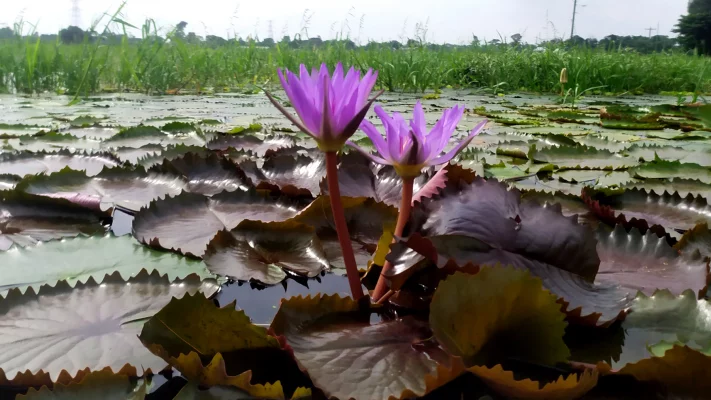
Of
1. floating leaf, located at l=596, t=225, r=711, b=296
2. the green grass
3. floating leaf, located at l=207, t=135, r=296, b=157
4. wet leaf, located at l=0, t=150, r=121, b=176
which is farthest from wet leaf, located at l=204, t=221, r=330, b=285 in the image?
the green grass

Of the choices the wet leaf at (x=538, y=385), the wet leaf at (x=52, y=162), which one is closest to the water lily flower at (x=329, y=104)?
the wet leaf at (x=538, y=385)

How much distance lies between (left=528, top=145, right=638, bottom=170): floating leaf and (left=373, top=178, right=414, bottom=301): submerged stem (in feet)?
3.38

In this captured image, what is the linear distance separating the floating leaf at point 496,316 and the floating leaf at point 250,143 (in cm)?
115

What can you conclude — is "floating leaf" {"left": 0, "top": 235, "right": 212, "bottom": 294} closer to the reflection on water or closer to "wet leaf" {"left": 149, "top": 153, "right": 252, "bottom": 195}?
the reflection on water

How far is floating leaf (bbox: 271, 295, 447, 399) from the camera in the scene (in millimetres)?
411

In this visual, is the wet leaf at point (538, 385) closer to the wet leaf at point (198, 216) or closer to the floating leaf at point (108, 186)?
the wet leaf at point (198, 216)

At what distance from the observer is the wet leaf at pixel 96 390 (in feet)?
1.29

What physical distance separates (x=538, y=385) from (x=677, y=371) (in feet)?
0.40

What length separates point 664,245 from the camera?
0.65 metres

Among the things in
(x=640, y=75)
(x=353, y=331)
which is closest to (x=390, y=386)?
(x=353, y=331)

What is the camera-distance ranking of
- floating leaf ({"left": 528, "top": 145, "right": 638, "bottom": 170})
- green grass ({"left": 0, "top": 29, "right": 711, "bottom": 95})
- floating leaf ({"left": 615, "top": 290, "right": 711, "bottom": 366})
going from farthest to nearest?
green grass ({"left": 0, "top": 29, "right": 711, "bottom": 95}) → floating leaf ({"left": 528, "top": 145, "right": 638, "bottom": 170}) → floating leaf ({"left": 615, "top": 290, "right": 711, "bottom": 366})

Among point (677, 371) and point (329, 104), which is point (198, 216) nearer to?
point (329, 104)

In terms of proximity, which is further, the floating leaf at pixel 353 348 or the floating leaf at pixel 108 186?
the floating leaf at pixel 108 186

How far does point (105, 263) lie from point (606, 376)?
2.11ft
